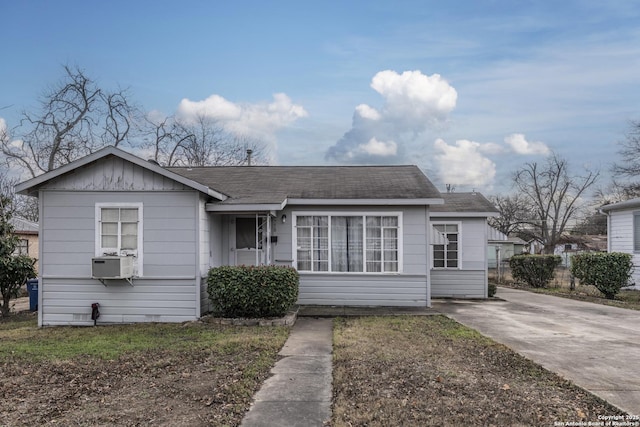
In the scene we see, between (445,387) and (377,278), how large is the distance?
5760mm

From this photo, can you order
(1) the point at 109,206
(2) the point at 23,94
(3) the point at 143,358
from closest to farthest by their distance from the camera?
1. (3) the point at 143,358
2. (1) the point at 109,206
3. (2) the point at 23,94

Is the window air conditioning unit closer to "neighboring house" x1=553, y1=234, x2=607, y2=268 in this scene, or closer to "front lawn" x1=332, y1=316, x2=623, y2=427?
"front lawn" x1=332, y1=316, x2=623, y2=427

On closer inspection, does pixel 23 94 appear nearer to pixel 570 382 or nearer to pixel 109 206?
pixel 109 206

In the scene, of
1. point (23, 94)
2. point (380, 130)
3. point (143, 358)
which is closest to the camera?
point (143, 358)

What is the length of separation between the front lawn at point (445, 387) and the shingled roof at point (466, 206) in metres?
6.63

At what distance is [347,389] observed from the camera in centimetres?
476

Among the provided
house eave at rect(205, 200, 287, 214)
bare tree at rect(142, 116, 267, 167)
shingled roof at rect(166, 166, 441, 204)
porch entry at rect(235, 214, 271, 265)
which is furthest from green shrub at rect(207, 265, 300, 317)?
bare tree at rect(142, 116, 267, 167)

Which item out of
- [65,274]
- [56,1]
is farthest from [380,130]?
[65,274]

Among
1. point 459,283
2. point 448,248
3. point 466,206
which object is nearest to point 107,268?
point 448,248

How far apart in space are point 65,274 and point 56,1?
875 centimetres

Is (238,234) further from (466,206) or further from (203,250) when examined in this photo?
(466,206)

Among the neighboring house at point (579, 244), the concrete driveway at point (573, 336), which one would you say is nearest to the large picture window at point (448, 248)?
the concrete driveway at point (573, 336)

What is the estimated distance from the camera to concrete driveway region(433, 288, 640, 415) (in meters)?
5.05

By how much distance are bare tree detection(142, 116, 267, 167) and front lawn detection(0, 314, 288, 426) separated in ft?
71.4
